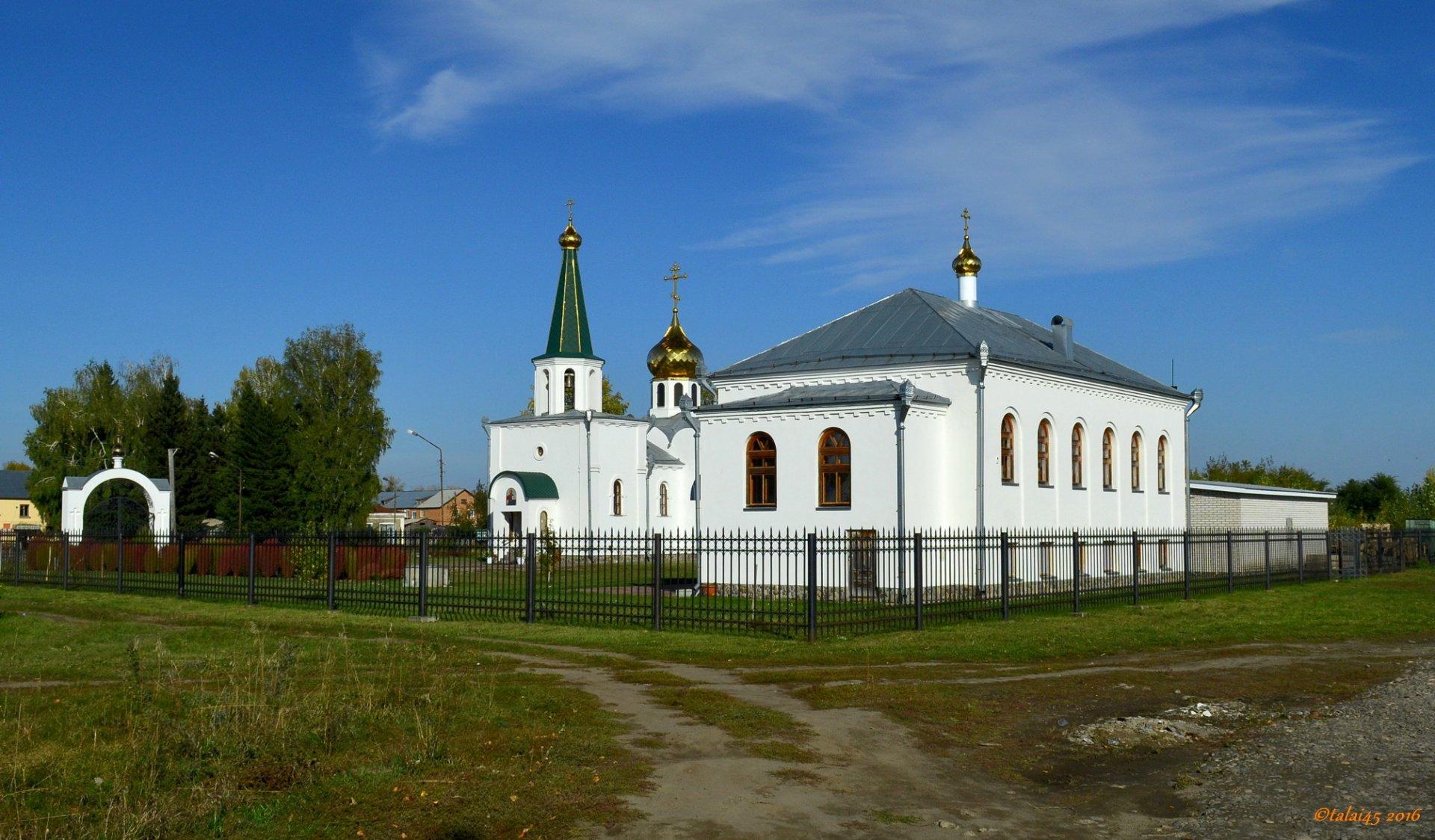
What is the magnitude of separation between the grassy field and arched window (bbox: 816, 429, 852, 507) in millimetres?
6253

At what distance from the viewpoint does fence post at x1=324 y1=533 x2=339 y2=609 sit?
68.9 feet

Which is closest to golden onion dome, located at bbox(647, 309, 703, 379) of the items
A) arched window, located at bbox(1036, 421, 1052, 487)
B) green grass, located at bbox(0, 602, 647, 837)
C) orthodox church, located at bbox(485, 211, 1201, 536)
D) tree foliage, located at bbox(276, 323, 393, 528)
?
tree foliage, located at bbox(276, 323, 393, 528)

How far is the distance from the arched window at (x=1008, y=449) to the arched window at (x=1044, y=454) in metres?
1.28

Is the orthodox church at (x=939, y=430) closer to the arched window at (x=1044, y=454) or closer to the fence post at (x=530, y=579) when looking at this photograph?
the arched window at (x=1044, y=454)

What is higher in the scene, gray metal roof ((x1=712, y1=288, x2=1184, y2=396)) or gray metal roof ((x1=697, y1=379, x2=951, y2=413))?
gray metal roof ((x1=712, y1=288, x2=1184, y2=396))

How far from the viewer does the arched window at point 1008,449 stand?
2688cm

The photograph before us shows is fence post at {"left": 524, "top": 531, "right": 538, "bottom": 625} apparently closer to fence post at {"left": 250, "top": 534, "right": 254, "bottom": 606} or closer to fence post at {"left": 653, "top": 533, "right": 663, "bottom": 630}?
fence post at {"left": 653, "top": 533, "right": 663, "bottom": 630}

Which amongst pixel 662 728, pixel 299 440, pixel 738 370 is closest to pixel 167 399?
pixel 299 440

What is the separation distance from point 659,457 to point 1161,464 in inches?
889

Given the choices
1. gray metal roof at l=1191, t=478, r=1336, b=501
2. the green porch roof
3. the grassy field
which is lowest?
the grassy field

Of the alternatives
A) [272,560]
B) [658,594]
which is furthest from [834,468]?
[272,560]

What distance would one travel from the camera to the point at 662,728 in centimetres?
1033

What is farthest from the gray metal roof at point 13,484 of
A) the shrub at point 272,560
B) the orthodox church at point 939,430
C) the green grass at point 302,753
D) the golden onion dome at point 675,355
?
the green grass at point 302,753

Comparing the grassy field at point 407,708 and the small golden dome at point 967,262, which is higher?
the small golden dome at point 967,262
